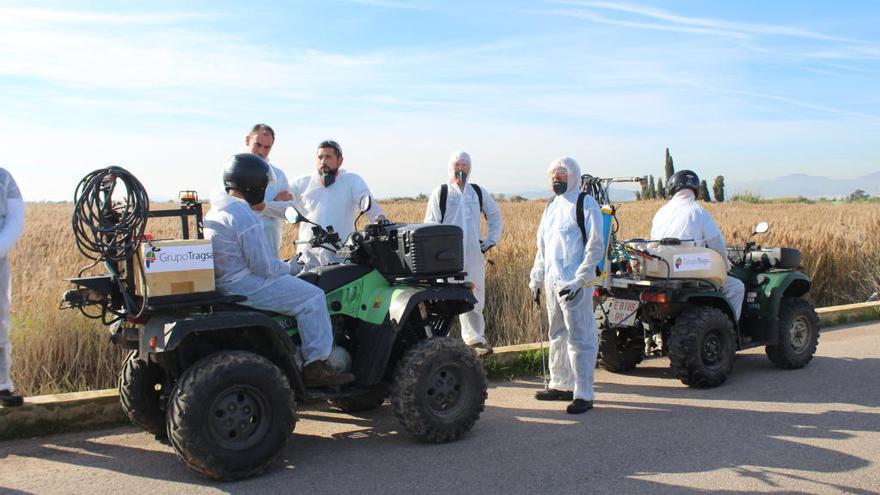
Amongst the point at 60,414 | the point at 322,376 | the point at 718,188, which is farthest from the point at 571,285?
the point at 718,188

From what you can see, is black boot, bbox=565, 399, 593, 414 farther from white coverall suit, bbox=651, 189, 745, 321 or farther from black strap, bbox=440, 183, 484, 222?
black strap, bbox=440, 183, 484, 222

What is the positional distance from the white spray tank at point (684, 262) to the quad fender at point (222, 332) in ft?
12.4

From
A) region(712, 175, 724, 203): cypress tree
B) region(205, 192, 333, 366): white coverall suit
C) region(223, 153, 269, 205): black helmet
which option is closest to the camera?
region(205, 192, 333, 366): white coverall suit

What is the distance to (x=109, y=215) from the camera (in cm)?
489

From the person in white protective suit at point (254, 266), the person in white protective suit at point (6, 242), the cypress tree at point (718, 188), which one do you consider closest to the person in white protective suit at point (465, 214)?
the person in white protective suit at point (254, 266)

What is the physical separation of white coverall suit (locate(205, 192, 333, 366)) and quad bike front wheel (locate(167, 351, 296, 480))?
14.1 inches

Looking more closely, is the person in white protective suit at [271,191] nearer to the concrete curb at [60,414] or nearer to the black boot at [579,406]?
the concrete curb at [60,414]

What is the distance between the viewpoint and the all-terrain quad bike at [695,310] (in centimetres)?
756

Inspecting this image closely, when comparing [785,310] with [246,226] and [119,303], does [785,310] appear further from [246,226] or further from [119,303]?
[119,303]

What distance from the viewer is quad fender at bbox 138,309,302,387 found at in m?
4.76

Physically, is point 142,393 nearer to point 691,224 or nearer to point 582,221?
point 582,221

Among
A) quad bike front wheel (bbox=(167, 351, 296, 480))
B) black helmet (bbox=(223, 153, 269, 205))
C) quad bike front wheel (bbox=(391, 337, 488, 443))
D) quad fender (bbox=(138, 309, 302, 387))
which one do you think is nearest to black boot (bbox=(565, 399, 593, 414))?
quad bike front wheel (bbox=(391, 337, 488, 443))

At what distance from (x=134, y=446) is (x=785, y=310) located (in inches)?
247

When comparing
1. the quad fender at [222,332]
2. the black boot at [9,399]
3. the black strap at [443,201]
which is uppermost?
the black strap at [443,201]
